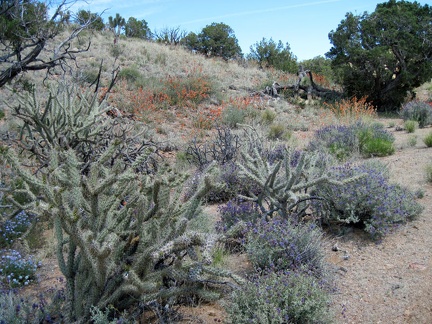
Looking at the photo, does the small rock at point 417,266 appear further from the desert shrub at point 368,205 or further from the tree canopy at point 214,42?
the tree canopy at point 214,42

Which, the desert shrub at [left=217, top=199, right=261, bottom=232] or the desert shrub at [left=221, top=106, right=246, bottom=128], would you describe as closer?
the desert shrub at [left=217, top=199, right=261, bottom=232]

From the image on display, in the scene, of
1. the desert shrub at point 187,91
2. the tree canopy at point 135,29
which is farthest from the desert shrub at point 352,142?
the tree canopy at point 135,29

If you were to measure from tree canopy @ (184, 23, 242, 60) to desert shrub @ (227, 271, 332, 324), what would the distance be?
27.6 metres

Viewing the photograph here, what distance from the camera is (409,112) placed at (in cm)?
1355

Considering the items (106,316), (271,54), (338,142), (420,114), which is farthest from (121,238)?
(271,54)

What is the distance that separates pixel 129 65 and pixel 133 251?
1680cm

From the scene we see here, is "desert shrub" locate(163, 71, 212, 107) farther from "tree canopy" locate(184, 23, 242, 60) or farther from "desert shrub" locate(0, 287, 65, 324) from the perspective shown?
"tree canopy" locate(184, 23, 242, 60)

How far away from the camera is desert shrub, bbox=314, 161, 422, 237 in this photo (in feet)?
15.6

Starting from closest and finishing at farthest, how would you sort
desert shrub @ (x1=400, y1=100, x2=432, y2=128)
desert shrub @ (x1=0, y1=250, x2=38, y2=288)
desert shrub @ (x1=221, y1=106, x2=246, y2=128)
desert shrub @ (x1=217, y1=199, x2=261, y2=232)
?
desert shrub @ (x1=0, y1=250, x2=38, y2=288)
desert shrub @ (x1=217, y1=199, x2=261, y2=232)
desert shrub @ (x1=400, y1=100, x2=432, y2=128)
desert shrub @ (x1=221, y1=106, x2=246, y2=128)

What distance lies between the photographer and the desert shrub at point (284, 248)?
12.8ft

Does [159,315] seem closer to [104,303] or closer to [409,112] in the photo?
[104,303]

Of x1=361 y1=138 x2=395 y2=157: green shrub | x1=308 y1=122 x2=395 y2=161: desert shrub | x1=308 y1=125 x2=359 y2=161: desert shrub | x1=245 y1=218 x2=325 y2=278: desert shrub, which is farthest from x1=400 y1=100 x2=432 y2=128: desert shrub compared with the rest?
x1=245 y1=218 x2=325 y2=278: desert shrub

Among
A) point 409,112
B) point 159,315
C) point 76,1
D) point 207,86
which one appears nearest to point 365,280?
point 159,315

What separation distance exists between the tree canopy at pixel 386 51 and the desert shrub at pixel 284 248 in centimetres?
1421
